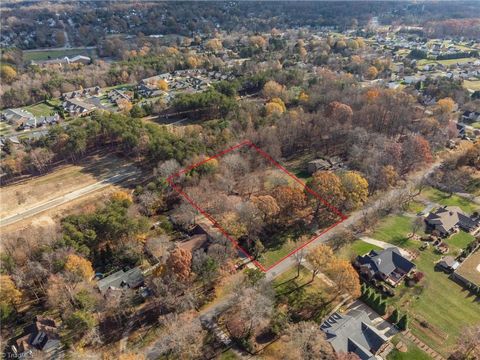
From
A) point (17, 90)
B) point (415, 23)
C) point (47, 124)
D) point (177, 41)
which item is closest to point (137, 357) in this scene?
point (47, 124)

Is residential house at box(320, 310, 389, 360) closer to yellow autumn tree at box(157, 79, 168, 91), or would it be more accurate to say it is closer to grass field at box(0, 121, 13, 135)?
grass field at box(0, 121, 13, 135)

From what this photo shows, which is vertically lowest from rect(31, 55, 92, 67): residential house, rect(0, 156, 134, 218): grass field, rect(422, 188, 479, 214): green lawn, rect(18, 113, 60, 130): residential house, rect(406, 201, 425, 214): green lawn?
rect(422, 188, 479, 214): green lawn

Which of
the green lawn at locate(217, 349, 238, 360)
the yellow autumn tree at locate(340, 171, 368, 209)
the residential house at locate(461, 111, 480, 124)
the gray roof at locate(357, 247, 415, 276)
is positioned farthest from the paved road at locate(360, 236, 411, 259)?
the residential house at locate(461, 111, 480, 124)

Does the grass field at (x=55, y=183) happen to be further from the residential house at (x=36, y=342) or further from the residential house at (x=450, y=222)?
the residential house at (x=450, y=222)

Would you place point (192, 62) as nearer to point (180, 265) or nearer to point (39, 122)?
point (39, 122)

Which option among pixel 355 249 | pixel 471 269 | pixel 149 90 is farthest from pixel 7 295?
pixel 149 90

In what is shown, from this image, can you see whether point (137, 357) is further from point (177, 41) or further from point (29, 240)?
point (177, 41)
